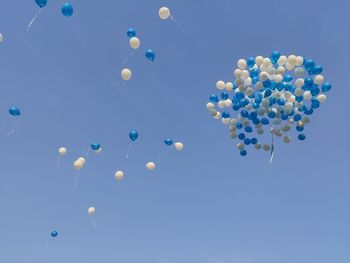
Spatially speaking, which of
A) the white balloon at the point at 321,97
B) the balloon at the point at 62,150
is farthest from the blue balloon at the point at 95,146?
the white balloon at the point at 321,97

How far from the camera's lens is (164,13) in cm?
1373

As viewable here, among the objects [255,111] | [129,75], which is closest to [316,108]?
[255,111]

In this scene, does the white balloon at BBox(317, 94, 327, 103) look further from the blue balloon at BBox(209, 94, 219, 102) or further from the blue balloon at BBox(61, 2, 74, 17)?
the blue balloon at BBox(61, 2, 74, 17)

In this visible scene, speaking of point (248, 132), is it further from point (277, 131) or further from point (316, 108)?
point (316, 108)

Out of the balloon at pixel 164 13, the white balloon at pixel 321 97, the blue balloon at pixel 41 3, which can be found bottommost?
the blue balloon at pixel 41 3

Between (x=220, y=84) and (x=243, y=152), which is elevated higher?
(x=220, y=84)

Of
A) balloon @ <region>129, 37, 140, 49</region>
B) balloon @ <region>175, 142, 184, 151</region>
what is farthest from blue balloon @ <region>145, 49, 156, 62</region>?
balloon @ <region>175, 142, 184, 151</region>

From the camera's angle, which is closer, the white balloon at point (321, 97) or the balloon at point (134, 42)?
the balloon at point (134, 42)

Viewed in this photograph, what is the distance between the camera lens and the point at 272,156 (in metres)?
15.3

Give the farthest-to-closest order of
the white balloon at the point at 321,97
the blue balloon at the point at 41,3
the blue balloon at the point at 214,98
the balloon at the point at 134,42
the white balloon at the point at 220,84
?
the blue balloon at the point at 214,98 < the white balloon at the point at 220,84 < the white balloon at the point at 321,97 < the balloon at the point at 134,42 < the blue balloon at the point at 41,3

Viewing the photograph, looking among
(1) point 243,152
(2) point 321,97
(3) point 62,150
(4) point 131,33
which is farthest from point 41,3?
(2) point 321,97

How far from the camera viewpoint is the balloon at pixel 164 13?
45.0 ft

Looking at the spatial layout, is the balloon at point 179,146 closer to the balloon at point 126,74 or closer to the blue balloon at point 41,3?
the balloon at point 126,74

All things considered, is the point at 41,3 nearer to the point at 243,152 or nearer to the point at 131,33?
the point at 131,33
